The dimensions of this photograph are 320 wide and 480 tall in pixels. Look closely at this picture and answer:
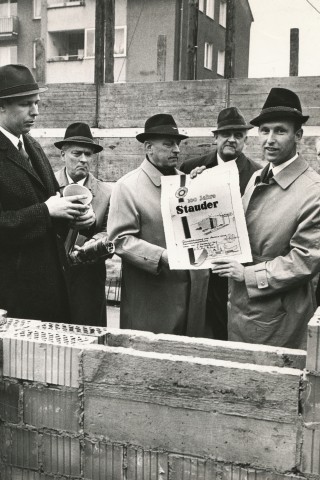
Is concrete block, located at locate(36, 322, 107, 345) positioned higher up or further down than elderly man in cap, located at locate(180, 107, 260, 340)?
further down

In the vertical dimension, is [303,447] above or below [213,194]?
below

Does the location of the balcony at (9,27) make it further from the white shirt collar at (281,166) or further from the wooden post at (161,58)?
the white shirt collar at (281,166)

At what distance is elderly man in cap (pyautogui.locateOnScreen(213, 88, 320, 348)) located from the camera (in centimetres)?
350

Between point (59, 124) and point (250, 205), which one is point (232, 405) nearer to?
point (250, 205)

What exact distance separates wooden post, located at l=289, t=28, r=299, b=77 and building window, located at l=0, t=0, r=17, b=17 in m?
25.5

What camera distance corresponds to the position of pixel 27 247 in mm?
3635

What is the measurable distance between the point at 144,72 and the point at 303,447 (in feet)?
87.8

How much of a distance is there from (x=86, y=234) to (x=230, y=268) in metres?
1.64

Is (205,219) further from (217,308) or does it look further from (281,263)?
(217,308)

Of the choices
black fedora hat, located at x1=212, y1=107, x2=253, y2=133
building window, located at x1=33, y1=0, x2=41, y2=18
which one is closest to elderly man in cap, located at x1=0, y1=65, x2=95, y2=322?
black fedora hat, located at x1=212, y1=107, x2=253, y2=133

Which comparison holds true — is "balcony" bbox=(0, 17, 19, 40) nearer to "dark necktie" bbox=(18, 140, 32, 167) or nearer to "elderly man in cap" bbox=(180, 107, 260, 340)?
"elderly man in cap" bbox=(180, 107, 260, 340)

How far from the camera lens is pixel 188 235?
3881mm

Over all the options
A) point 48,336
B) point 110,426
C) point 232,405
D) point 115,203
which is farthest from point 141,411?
point 115,203

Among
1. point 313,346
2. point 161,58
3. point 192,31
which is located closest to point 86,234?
point 313,346
